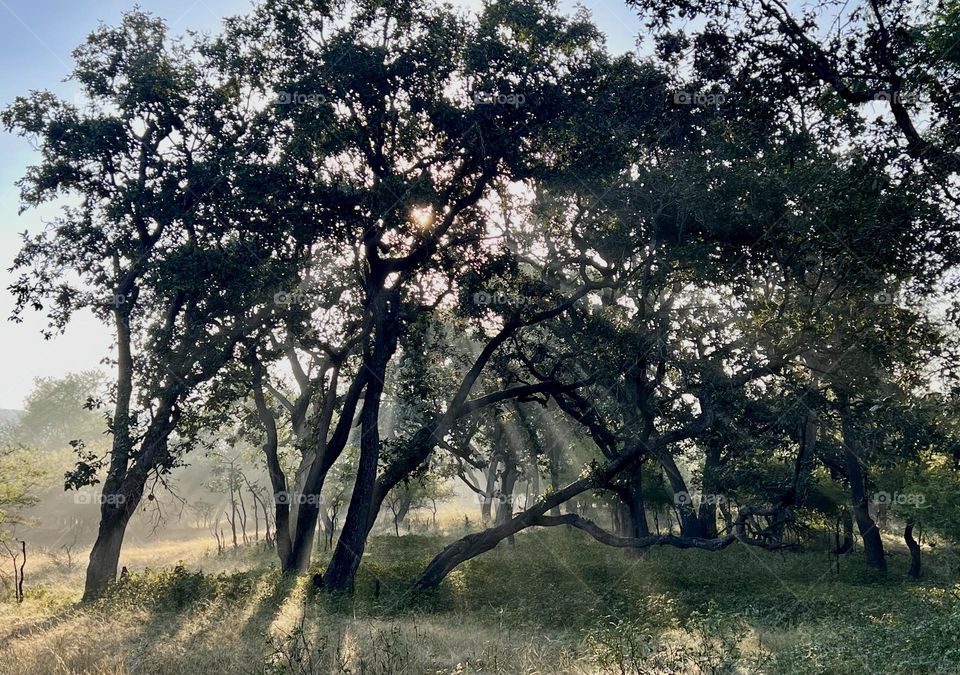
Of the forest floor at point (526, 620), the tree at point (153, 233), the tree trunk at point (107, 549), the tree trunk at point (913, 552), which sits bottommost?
the tree trunk at point (913, 552)

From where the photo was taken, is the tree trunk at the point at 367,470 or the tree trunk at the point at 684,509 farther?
the tree trunk at the point at 684,509

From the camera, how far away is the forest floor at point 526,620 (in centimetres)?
941

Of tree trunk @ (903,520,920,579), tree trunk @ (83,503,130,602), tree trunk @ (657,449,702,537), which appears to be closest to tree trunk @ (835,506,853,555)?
tree trunk @ (903,520,920,579)

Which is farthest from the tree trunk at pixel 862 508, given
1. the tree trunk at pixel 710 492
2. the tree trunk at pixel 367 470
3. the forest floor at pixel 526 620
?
the tree trunk at pixel 367 470

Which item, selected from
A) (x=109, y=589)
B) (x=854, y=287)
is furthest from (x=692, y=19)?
(x=109, y=589)

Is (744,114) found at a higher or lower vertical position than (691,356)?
higher

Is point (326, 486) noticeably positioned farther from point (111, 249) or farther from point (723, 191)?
point (723, 191)

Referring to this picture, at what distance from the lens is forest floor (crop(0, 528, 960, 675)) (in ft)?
30.9

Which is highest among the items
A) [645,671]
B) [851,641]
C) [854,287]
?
[854,287]

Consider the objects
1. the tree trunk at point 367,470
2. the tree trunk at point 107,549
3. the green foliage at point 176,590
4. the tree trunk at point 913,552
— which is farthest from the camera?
the tree trunk at point 913,552

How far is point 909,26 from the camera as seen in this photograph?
10.7 m

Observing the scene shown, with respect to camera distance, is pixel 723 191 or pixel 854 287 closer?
pixel 854 287

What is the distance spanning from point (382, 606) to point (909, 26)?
56.9 ft

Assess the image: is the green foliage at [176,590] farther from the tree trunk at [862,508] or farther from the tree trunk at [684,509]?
the tree trunk at [862,508]
